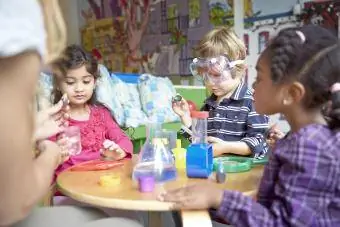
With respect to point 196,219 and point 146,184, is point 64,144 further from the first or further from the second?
point 196,219

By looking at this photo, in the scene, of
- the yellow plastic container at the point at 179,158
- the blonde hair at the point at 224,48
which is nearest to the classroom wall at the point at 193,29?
the blonde hair at the point at 224,48

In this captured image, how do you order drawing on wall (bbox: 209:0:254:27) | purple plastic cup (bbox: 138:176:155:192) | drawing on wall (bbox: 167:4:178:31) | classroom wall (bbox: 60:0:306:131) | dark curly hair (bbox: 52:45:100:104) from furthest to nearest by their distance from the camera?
drawing on wall (bbox: 167:4:178:31) < drawing on wall (bbox: 209:0:254:27) < classroom wall (bbox: 60:0:306:131) < dark curly hair (bbox: 52:45:100:104) < purple plastic cup (bbox: 138:176:155:192)

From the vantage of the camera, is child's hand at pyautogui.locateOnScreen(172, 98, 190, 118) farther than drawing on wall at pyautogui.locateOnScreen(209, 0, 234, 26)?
No

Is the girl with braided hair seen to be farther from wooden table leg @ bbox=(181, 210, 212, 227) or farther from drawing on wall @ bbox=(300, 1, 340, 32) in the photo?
drawing on wall @ bbox=(300, 1, 340, 32)

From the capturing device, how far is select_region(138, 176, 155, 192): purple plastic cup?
3.21ft

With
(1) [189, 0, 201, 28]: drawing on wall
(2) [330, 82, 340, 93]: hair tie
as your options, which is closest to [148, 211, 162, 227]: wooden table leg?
(2) [330, 82, 340, 93]: hair tie

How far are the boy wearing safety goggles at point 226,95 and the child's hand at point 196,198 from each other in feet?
1.78

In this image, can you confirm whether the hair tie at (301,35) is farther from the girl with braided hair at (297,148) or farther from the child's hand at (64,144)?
the child's hand at (64,144)

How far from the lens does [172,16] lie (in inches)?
136

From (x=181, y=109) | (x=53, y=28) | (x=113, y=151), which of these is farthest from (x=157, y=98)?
(x=53, y=28)

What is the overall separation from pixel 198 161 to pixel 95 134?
64 centimetres

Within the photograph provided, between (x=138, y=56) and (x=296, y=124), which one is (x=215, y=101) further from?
(x=138, y=56)

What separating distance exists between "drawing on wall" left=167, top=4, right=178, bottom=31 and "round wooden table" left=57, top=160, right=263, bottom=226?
234 cm

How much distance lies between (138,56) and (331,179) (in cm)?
313
